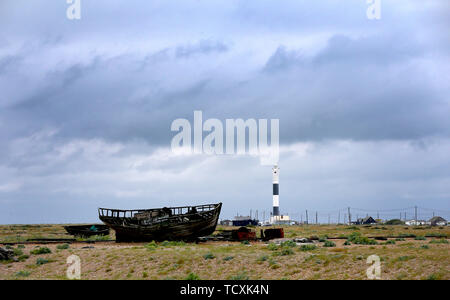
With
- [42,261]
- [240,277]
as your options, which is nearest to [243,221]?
[42,261]

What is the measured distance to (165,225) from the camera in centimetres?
4188

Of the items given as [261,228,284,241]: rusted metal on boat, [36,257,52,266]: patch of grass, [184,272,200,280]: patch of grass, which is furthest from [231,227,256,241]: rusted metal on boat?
[184,272,200,280]: patch of grass

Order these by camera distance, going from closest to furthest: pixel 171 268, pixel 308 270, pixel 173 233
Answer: pixel 308 270 < pixel 171 268 < pixel 173 233

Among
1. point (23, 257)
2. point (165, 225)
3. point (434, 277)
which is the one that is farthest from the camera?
point (165, 225)

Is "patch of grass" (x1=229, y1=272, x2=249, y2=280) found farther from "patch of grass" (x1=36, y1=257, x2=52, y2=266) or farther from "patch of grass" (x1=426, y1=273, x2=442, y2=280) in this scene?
"patch of grass" (x1=36, y1=257, x2=52, y2=266)

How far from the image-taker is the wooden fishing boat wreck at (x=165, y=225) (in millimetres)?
41969

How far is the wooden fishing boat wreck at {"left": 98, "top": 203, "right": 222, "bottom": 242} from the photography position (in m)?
42.0

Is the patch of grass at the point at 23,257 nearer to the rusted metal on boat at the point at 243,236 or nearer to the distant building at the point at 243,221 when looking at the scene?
the rusted metal on boat at the point at 243,236

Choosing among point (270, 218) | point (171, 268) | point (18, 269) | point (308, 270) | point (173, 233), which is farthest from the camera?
Answer: point (270, 218)

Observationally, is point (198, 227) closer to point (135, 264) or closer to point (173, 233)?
point (173, 233)

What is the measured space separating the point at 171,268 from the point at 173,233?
16927 millimetres

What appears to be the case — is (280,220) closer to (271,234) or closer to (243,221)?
(243,221)
